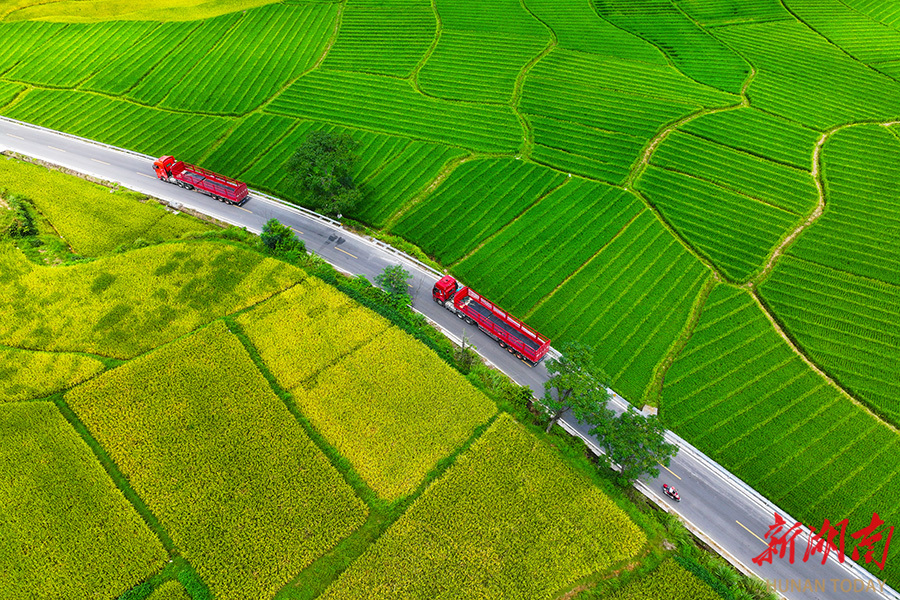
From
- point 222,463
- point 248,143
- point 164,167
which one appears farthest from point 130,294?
→ point 248,143

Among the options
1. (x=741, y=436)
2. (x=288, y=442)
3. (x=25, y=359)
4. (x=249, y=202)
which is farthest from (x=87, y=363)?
(x=741, y=436)

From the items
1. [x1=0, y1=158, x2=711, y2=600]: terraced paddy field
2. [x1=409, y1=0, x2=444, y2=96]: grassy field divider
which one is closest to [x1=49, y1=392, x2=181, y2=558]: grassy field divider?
[x1=0, y1=158, x2=711, y2=600]: terraced paddy field

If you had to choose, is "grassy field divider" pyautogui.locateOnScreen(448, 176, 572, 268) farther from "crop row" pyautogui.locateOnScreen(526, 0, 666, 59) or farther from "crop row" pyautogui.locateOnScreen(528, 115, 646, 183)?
"crop row" pyautogui.locateOnScreen(526, 0, 666, 59)

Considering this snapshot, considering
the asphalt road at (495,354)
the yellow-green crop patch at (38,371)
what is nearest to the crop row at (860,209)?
the asphalt road at (495,354)

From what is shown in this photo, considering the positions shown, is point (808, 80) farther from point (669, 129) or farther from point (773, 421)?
point (773, 421)

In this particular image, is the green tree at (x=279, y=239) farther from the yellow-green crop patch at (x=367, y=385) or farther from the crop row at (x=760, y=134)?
the crop row at (x=760, y=134)

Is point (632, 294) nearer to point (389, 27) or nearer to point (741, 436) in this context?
point (741, 436)

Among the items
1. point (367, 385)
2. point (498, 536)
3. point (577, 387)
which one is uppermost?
point (577, 387)
